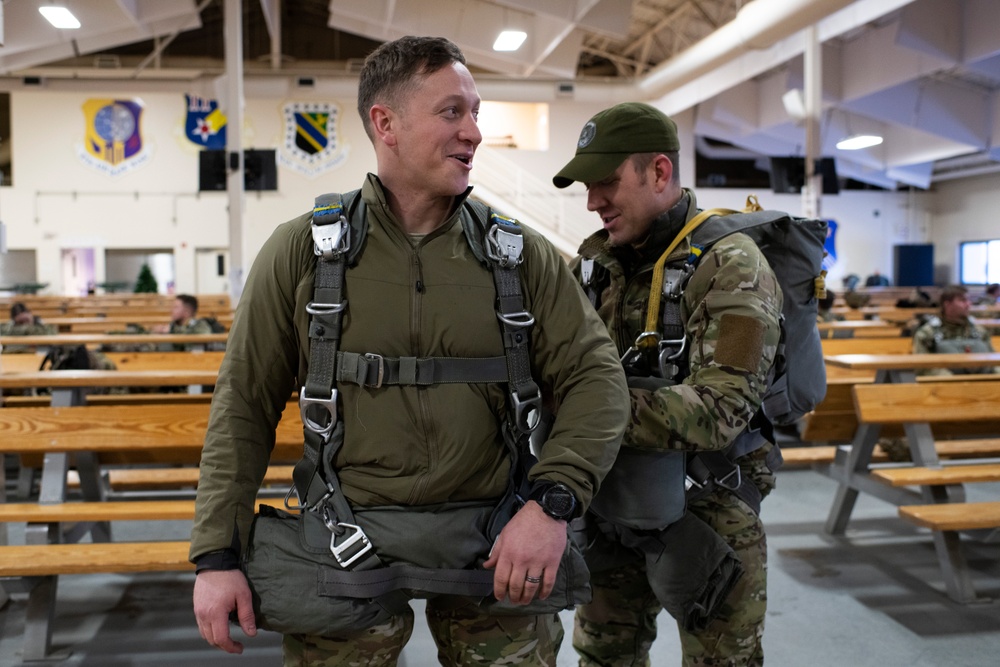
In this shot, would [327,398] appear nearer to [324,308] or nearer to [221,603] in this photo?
[324,308]

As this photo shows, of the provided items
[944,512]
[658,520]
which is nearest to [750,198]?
[658,520]

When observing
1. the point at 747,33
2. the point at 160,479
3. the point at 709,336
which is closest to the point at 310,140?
the point at 747,33

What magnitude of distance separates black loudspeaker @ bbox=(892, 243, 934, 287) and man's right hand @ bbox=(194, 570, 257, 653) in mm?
25941

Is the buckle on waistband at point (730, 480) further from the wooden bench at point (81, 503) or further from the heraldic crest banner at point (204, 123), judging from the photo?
the heraldic crest banner at point (204, 123)

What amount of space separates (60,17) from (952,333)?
1085cm

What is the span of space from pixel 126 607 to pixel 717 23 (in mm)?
15544

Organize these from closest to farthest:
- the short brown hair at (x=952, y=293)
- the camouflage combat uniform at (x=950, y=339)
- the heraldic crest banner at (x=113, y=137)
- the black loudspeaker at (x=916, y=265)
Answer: the camouflage combat uniform at (x=950, y=339)
the short brown hair at (x=952, y=293)
the heraldic crest banner at (x=113, y=137)
the black loudspeaker at (x=916, y=265)

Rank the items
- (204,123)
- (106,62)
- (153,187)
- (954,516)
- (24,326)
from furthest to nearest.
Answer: (153,187)
(204,123)
(106,62)
(24,326)
(954,516)

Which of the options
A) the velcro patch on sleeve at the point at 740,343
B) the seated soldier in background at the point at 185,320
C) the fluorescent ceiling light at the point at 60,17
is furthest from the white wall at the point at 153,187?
the velcro patch on sleeve at the point at 740,343

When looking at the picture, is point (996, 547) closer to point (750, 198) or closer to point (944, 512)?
point (944, 512)

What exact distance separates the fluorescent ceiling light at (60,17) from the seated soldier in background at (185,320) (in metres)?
4.71

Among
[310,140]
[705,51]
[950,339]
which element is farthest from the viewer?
[310,140]

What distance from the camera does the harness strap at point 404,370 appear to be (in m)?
1.44

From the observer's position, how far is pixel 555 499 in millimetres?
1384
